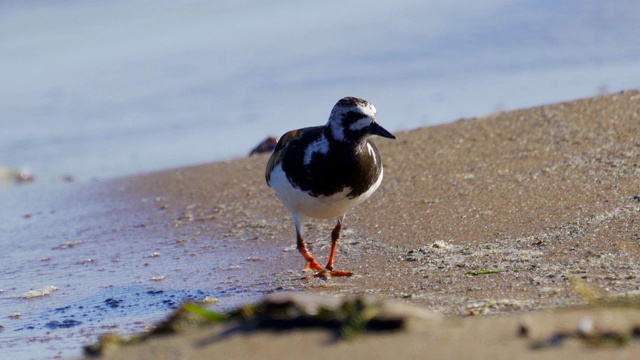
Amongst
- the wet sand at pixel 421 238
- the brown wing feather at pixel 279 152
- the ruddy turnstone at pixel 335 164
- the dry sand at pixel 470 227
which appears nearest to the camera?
the dry sand at pixel 470 227

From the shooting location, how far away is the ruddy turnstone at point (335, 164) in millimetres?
5551

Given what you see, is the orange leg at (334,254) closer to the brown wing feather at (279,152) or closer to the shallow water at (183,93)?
the shallow water at (183,93)

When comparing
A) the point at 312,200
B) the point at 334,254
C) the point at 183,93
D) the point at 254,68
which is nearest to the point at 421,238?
the point at 334,254

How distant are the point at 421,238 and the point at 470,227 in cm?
31

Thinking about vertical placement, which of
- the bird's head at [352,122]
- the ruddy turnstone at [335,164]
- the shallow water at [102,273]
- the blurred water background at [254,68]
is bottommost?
the shallow water at [102,273]

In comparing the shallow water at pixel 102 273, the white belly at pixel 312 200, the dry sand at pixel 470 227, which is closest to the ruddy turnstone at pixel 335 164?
the white belly at pixel 312 200

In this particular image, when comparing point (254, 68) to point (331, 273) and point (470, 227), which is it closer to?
point (470, 227)

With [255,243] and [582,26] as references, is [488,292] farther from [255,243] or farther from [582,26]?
[582,26]

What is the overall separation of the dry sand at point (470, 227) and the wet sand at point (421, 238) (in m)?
0.01

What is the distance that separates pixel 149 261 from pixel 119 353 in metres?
3.54

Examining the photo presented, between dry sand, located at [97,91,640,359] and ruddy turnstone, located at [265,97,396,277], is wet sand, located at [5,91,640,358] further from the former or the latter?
ruddy turnstone, located at [265,97,396,277]

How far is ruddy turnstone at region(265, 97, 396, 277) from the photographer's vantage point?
5551 millimetres

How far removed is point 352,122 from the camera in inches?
219

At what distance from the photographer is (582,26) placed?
1638 centimetres
